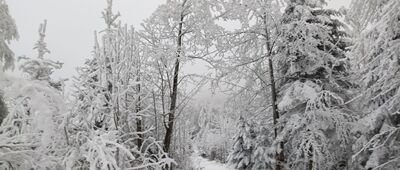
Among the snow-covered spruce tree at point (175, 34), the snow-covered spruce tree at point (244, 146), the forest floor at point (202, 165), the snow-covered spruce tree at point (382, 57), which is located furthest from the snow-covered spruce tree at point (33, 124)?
the snow-covered spruce tree at point (244, 146)

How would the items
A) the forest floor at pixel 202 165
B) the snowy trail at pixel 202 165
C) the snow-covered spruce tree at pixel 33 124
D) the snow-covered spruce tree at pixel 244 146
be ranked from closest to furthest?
the snow-covered spruce tree at pixel 33 124
the snowy trail at pixel 202 165
the forest floor at pixel 202 165
the snow-covered spruce tree at pixel 244 146

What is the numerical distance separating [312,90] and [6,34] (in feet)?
30.2

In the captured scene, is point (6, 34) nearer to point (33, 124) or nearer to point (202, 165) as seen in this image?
point (33, 124)

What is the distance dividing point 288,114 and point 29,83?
9.68 meters

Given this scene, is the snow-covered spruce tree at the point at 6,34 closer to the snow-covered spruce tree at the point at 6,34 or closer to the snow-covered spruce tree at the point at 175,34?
the snow-covered spruce tree at the point at 6,34

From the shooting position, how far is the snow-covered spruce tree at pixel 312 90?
10758mm

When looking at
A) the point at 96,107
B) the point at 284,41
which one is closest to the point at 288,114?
the point at 284,41

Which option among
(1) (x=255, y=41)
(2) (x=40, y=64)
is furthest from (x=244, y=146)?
A: (2) (x=40, y=64)

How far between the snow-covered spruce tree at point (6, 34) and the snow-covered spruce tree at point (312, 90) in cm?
790

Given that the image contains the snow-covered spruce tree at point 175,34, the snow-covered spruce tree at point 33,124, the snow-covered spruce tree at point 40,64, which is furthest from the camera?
the snow-covered spruce tree at point 175,34

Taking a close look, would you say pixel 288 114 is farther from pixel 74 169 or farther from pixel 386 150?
pixel 74 169

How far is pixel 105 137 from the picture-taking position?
444 centimetres

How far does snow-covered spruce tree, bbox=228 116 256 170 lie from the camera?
27281mm

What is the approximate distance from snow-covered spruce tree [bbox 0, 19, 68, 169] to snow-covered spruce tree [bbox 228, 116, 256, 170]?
23.0 m
